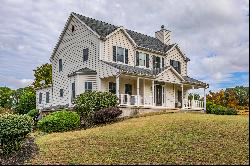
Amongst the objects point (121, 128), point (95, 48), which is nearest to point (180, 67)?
point (95, 48)

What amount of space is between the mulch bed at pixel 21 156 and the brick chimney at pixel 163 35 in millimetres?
27238

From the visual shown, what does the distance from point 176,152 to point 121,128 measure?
6.81 metres

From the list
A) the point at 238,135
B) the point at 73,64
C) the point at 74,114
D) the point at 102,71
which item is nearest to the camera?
the point at 238,135

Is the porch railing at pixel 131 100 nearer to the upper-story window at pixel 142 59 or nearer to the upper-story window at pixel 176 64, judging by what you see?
the upper-story window at pixel 142 59

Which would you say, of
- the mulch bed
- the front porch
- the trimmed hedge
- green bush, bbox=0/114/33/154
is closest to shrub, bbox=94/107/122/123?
the front porch

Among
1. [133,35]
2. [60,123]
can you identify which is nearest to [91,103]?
[60,123]

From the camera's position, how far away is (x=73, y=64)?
3741 cm

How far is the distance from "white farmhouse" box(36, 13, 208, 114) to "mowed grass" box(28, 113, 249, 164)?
1046 cm

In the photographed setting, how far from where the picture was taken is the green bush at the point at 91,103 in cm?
2900

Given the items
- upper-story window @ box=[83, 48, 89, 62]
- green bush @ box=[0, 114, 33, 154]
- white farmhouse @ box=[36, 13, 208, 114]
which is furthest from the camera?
upper-story window @ box=[83, 48, 89, 62]

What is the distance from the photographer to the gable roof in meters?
35.6

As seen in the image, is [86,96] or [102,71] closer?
[86,96]

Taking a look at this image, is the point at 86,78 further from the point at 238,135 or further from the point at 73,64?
the point at 238,135

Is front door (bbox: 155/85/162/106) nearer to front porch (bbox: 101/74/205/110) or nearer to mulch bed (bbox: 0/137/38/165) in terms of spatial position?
front porch (bbox: 101/74/205/110)
